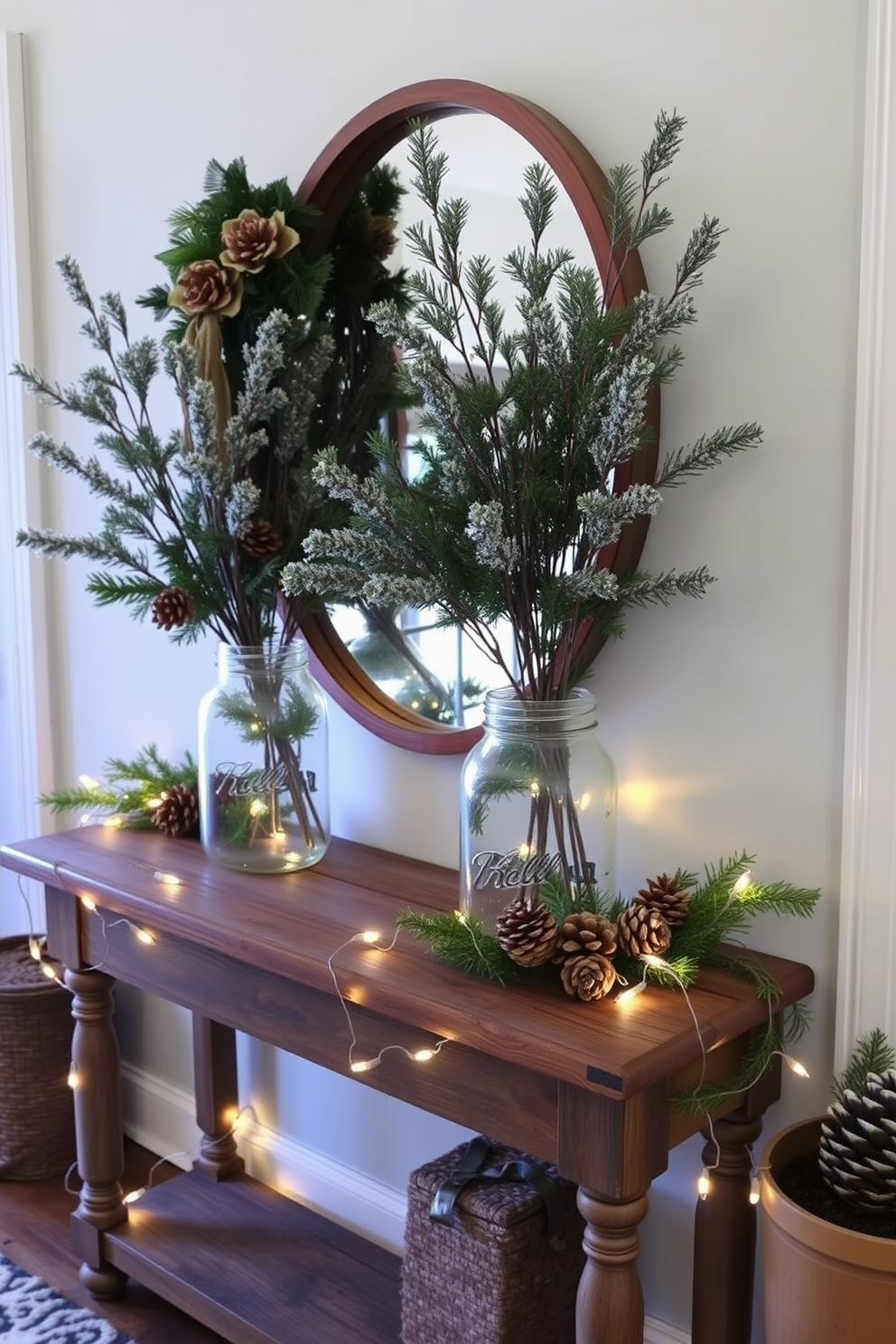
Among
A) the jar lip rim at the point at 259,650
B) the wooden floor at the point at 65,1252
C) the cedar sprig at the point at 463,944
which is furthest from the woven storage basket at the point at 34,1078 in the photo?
the cedar sprig at the point at 463,944

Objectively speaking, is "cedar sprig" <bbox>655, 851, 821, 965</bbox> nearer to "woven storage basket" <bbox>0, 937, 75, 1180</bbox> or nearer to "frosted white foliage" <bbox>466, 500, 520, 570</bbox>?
"frosted white foliage" <bbox>466, 500, 520, 570</bbox>

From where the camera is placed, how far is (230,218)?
1.79 meters

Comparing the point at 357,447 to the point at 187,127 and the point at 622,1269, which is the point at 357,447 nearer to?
the point at 187,127

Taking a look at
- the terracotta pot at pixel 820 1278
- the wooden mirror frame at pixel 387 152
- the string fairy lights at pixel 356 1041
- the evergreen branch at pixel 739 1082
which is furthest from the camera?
the wooden mirror frame at pixel 387 152

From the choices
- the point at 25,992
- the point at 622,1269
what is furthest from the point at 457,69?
the point at 25,992

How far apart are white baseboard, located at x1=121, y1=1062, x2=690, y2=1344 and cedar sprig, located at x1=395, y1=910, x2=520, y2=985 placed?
0.63m

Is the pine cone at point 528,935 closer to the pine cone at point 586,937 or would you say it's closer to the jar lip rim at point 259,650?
the pine cone at point 586,937

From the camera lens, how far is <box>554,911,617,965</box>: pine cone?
1342 mm

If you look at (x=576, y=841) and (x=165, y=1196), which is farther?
(x=165, y=1196)

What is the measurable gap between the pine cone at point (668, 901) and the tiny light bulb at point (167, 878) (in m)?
0.68

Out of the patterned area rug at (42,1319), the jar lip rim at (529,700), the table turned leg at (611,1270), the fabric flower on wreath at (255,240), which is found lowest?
the patterned area rug at (42,1319)

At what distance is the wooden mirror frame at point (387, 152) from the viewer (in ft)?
4.97

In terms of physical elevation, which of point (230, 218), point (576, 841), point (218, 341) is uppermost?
point (230, 218)

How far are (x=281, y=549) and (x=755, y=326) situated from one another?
71cm
